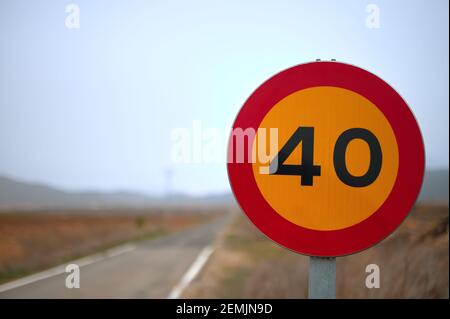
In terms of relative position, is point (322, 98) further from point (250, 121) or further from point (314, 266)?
point (314, 266)

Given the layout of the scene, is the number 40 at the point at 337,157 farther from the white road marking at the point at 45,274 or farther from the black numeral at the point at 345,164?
the white road marking at the point at 45,274

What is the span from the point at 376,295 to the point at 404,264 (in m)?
0.63

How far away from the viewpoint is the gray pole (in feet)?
4.76

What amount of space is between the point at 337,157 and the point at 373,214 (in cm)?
26

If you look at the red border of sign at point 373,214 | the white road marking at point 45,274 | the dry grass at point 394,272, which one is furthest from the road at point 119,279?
the red border of sign at point 373,214

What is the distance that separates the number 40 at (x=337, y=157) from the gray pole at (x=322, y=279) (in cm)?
30

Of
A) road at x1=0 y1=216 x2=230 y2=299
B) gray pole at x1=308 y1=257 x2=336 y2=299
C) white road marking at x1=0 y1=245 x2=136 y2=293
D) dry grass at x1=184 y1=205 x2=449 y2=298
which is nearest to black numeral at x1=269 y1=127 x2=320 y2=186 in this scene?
gray pole at x1=308 y1=257 x2=336 y2=299

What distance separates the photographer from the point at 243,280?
9.34 metres

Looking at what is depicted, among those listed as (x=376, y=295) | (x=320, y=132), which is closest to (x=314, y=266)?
(x=320, y=132)

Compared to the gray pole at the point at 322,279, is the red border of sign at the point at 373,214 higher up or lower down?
higher up

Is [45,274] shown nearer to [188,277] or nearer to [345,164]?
[188,277]

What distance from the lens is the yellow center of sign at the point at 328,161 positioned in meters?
1.49

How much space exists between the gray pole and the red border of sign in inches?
1.5

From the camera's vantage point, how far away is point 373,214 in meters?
1.49
